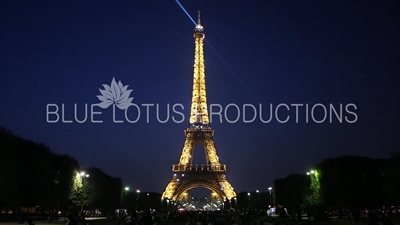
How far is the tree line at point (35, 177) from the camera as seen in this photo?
54750 mm

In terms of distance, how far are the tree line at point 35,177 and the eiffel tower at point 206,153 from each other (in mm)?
26448

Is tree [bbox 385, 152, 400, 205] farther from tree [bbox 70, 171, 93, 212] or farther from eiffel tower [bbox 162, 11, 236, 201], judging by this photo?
eiffel tower [bbox 162, 11, 236, 201]

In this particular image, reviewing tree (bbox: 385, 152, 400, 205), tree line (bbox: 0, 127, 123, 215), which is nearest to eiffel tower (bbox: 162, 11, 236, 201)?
tree line (bbox: 0, 127, 123, 215)

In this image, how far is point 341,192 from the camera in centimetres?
6731

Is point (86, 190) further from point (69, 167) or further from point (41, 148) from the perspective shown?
point (41, 148)

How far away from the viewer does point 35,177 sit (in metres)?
56.9

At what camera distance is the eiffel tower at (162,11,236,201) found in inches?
4008

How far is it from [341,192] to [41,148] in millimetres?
39600

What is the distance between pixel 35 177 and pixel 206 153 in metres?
50.4

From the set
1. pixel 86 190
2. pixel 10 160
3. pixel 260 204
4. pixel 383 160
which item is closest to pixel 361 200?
pixel 383 160

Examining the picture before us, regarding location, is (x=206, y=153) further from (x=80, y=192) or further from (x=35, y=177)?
(x=35, y=177)

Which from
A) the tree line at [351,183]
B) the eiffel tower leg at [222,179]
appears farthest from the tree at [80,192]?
the tree line at [351,183]

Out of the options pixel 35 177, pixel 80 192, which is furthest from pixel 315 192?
pixel 35 177

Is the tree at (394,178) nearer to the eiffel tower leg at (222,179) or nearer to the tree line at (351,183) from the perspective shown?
the tree line at (351,183)
